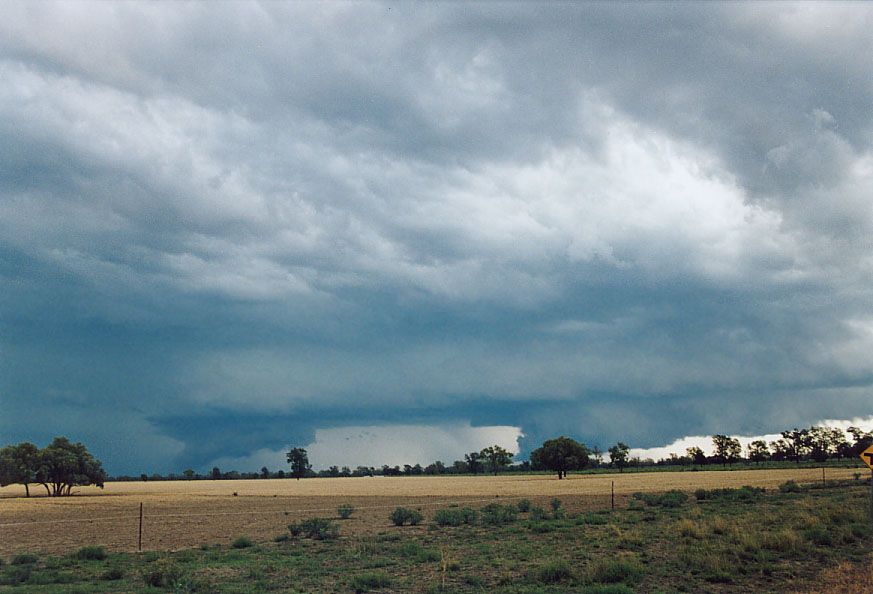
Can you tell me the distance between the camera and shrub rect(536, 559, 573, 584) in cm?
2112

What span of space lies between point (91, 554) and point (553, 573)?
2058 cm

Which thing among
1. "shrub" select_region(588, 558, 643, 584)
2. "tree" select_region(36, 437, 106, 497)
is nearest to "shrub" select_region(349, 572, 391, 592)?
"shrub" select_region(588, 558, 643, 584)

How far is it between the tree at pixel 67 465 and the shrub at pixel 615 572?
9873 cm

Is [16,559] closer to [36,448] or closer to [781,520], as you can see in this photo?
[781,520]

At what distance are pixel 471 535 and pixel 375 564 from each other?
35.6 feet

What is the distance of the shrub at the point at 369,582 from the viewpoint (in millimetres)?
20703

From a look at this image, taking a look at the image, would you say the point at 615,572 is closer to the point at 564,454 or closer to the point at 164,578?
the point at 164,578

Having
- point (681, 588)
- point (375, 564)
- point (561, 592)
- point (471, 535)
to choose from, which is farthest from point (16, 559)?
point (681, 588)

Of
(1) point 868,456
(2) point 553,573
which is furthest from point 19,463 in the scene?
(1) point 868,456

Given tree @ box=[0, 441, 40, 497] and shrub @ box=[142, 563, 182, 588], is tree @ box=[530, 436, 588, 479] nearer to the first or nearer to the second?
tree @ box=[0, 441, 40, 497]

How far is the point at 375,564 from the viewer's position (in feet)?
82.8

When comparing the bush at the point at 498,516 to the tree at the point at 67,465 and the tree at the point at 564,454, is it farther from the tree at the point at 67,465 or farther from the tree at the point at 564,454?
the tree at the point at 564,454

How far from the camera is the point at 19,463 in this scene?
98750 millimetres

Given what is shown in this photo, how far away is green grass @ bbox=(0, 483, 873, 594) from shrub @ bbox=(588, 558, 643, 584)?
4 centimetres
